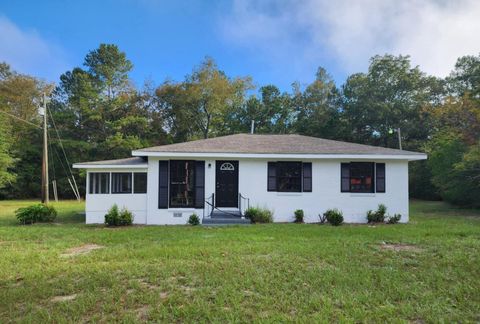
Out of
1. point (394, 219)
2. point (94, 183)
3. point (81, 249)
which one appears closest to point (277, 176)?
point (394, 219)

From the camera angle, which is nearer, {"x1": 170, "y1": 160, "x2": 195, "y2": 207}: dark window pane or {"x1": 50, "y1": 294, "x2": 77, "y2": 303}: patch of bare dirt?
{"x1": 50, "y1": 294, "x2": 77, "y2": 303}: patch of bare dirt

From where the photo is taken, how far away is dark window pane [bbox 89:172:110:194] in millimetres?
12445

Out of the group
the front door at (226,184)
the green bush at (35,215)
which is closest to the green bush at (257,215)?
the front door at (226,184)

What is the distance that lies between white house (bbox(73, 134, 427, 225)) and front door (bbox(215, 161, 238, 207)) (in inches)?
1.5

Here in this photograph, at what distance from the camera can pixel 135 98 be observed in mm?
32531

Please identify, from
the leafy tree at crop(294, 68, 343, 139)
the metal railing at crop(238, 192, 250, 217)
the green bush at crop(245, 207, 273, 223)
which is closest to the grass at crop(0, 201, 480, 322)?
the green bush at crop(245, 207, 273, 223)

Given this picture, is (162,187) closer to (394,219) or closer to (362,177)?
(362,177)

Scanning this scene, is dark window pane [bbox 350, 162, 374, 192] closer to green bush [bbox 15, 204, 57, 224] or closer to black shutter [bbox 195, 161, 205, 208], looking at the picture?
black shutter [bbox 195, 161, 205, 208]

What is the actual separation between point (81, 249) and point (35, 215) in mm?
6335

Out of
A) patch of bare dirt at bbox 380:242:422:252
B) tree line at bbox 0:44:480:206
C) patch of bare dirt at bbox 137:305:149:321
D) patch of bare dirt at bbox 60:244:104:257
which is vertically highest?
tree line at bbox 0:44:480:206

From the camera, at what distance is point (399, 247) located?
274 inches

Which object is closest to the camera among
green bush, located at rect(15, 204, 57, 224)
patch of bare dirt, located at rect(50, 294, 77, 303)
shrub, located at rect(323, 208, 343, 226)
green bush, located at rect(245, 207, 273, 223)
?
patch of bare dirt, located at rect(50, 294, 77, 303)

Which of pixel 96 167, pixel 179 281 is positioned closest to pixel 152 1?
pixel 96 167

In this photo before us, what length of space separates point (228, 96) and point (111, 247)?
89.6 ft
